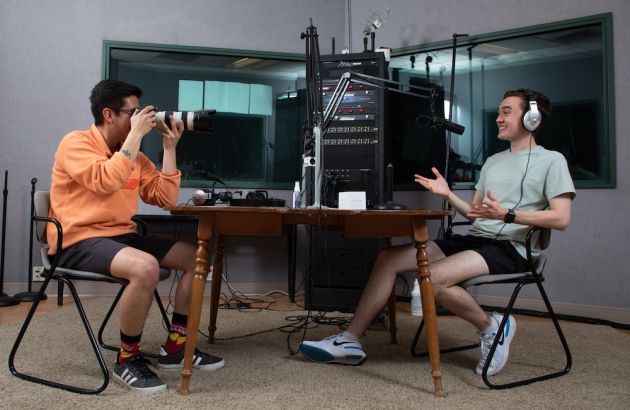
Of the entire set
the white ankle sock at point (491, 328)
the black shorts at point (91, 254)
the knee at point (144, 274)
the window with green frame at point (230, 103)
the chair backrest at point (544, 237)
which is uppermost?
the window with green frame at point (230, 103)

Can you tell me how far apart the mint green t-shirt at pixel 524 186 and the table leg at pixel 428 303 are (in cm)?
44

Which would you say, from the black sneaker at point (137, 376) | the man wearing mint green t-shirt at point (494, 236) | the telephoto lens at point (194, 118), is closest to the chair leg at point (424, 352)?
the man wearing mint green t-shirt at point (494, 236)

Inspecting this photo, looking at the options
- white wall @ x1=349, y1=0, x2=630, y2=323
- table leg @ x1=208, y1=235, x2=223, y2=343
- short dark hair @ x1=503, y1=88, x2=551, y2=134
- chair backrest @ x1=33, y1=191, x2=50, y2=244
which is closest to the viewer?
chair backrest @ x1=33, y1=191, x2=50, y2=244

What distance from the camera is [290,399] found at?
157cm

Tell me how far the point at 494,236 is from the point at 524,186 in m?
0.23

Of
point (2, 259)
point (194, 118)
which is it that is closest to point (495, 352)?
point (194, 118)

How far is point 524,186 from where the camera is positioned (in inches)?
77.1

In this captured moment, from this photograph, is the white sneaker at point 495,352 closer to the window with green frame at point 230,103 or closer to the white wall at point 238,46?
the white wall at point 238,46

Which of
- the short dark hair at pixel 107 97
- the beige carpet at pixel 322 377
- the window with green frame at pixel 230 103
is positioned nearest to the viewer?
the beige carpet at pixel 322 377

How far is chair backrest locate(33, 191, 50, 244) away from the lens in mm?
1796

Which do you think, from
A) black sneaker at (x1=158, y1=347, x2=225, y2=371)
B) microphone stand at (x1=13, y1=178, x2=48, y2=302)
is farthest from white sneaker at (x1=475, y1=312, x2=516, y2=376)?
microphone stand at (x1=13, y1=178, x2=48, y2=302)

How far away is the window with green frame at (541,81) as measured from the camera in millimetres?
3207

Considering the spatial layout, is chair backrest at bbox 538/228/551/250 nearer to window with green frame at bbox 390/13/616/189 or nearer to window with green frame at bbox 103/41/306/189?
window with green frame at bbox 390/13/616/189

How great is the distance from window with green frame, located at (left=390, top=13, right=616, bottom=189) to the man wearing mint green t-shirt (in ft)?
4.81
